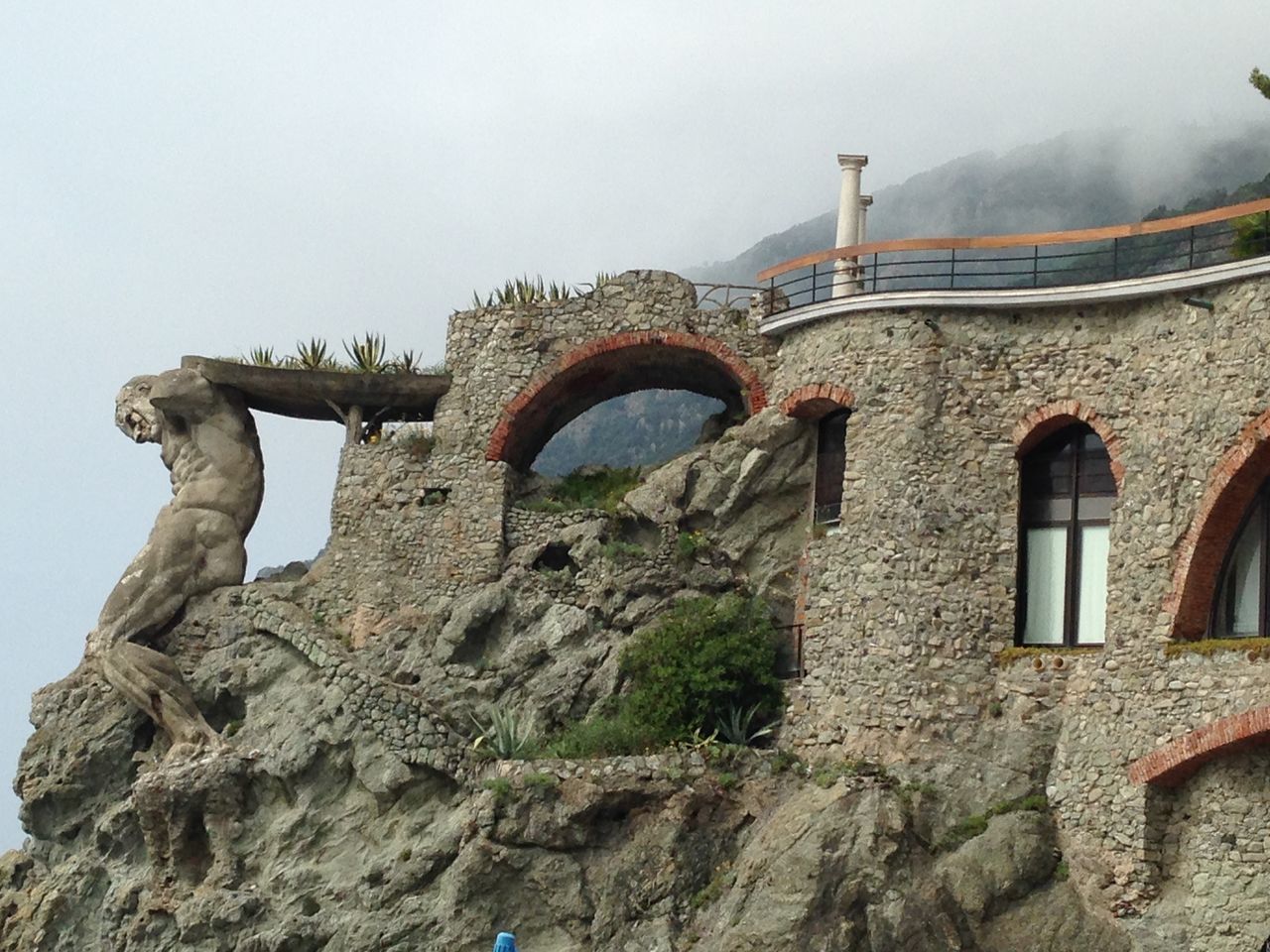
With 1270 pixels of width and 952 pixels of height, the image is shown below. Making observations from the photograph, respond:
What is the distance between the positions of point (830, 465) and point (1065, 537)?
13.6 feet

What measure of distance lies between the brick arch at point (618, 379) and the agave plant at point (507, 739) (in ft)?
16.1

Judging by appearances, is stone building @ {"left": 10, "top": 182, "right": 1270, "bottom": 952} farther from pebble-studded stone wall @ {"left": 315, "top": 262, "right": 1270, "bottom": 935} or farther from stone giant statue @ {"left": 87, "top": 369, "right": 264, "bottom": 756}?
stone giant statue @ {"left": 87, "top": 369, "right": 264, "bottom": 756}

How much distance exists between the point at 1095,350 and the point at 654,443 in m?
38.7

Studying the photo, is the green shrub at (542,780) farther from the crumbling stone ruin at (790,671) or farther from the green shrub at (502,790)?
the green shrub at (502,790)

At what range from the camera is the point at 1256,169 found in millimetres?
60125

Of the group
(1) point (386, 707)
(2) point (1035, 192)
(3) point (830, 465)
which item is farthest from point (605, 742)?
(2) point (1035, 192)

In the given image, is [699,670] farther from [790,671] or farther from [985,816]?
[985,816]

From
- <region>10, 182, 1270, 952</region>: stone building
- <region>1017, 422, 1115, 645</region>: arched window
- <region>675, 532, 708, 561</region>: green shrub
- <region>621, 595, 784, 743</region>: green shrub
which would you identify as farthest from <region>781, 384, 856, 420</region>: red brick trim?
<region>621, 595, 784, 743</region>: green shrub

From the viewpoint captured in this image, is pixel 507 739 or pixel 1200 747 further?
pixel 507 739

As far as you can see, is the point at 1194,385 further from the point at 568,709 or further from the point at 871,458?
the point at 568,709

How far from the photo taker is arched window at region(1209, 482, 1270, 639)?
103 ft

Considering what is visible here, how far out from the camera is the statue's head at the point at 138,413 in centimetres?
4028

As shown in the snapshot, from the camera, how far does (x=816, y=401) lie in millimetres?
35750

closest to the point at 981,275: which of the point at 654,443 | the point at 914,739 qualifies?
the point at 914,739
